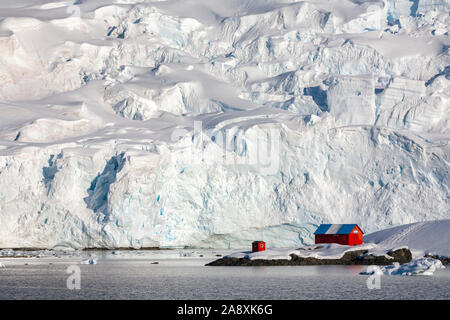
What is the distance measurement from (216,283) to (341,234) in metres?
22.2

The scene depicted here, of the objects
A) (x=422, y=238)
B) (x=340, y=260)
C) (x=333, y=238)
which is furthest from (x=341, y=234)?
(x=340, y=260)

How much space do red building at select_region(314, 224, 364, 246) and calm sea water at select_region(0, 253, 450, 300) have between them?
27.6 ft

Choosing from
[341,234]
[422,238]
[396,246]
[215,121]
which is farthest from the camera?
[215,121]

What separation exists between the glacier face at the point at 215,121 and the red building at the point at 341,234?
508 inches

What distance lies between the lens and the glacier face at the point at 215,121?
218ft

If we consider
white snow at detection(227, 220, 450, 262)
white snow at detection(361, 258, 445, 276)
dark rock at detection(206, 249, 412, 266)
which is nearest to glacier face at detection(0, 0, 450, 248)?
white snow at detection(227, 220, 450, 262)

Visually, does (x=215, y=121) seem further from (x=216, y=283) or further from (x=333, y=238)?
(x=216, y=283)

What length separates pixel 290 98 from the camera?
91.4 metres

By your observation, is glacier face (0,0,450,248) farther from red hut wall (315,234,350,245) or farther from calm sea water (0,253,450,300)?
calm sea water (0,253,450,300)

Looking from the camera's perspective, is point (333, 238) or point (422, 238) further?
point (333, 238)

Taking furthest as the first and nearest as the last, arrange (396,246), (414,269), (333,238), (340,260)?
(333,238)
(396,246)
(340,260)
(414,269)

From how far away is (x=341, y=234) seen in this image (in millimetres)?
Result: 57250

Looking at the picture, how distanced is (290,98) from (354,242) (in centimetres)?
3725
